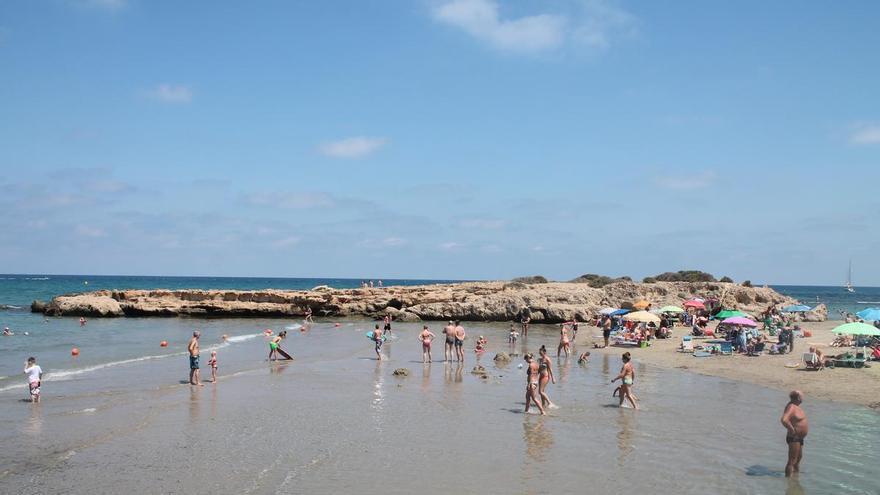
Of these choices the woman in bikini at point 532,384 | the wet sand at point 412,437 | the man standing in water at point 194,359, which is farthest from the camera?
the man standing in water at point 194,359

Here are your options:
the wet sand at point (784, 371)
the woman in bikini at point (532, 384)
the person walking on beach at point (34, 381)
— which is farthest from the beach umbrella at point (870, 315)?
the person walking on beach at point (34, 381)

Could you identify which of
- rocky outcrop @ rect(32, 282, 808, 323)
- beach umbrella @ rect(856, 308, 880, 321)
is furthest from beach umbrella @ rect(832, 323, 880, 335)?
rocky outcrop @ rect(32, 282, 808, 323)

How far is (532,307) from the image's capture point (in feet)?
151

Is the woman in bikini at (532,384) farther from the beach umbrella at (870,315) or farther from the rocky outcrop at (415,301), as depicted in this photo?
the rocky outcrop at (415,301)

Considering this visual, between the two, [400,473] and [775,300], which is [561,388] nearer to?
[400,473]

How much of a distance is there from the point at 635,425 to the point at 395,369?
1066cm

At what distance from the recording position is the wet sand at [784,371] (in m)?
18.8

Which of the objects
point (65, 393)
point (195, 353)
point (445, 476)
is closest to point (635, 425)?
point (445, 476)

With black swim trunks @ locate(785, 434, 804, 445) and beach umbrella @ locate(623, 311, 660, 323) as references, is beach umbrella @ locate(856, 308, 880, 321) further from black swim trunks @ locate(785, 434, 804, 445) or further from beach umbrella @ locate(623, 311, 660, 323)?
black swim trunks @ locate(785, 434, 804, 445)

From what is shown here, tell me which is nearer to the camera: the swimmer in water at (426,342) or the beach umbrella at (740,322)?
the swimmer in water at (426,342)

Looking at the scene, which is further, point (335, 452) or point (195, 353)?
point (195, 353)

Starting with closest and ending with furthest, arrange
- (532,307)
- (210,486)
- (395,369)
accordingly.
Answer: (210,486), (395,369), (532,307)

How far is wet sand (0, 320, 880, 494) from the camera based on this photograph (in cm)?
1115

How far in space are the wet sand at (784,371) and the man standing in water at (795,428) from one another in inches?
293
